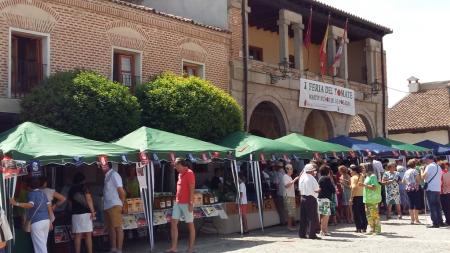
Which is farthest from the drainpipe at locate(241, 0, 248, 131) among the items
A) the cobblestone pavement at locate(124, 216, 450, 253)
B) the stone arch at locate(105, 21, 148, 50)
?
the cobblestone pavement at locate(124, 216, 450, 253)

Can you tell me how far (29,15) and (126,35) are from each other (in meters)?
2.85

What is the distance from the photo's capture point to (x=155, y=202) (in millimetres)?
12594

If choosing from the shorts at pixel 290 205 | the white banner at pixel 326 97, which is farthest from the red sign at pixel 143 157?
the white banner at pixel 326 97

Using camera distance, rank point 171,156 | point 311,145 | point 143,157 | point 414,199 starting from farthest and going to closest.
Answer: point 311,145 → point 414,199 → point 171,156 → point 143,157

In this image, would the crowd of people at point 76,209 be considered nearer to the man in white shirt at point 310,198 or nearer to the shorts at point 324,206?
the man in white shirt at point 310,198

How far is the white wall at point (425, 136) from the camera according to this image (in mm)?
34566

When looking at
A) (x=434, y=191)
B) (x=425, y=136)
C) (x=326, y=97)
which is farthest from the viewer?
(x=425, y=136)

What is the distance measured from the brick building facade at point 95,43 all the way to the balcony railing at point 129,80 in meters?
0.03

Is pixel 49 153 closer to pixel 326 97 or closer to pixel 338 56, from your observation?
pixel 326 97

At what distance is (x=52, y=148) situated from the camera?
10062mm

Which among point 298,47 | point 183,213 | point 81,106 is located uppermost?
point 298,47

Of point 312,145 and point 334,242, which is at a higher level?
point 312,145

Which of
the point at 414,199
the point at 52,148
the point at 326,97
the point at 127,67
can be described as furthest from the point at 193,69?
the point at 52,148

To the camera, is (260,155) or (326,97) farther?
(326,97)
